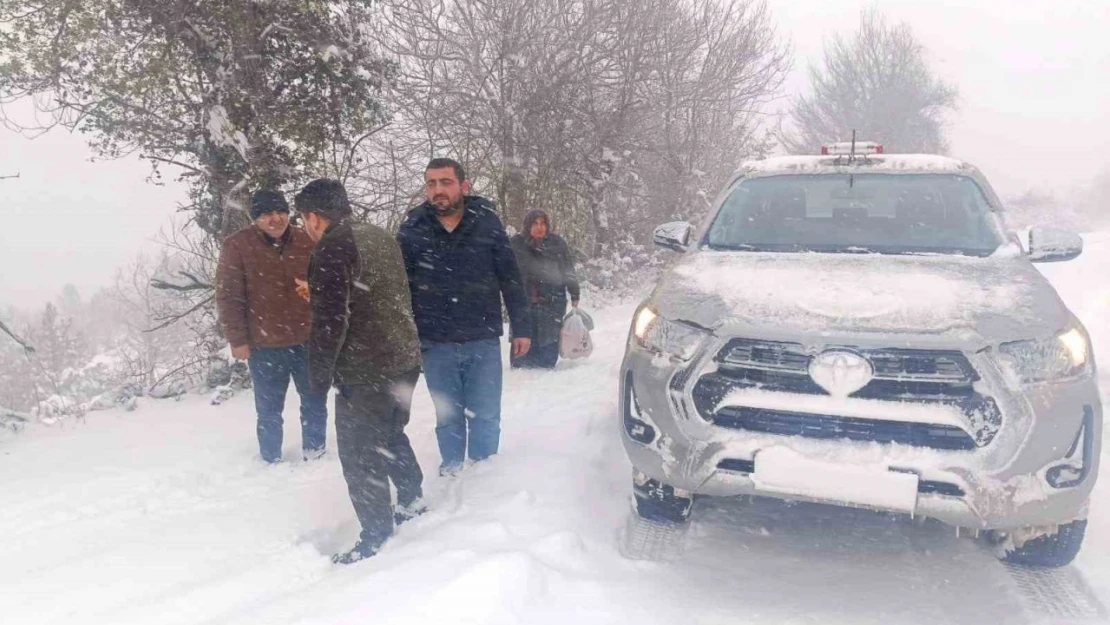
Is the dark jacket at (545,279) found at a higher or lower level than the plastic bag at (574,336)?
higher

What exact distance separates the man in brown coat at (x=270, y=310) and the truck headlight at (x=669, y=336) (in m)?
2.33

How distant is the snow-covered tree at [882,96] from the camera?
32.8 m

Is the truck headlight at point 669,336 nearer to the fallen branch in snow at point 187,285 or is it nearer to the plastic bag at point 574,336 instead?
the plastic bag at point 574,336

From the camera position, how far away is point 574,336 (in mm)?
6816

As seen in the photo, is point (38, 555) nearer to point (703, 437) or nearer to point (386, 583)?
point (386, 583)

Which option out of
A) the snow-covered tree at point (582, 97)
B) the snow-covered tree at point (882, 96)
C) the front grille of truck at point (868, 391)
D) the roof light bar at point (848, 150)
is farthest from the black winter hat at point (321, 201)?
the snow-covered tree at point (882, 96)

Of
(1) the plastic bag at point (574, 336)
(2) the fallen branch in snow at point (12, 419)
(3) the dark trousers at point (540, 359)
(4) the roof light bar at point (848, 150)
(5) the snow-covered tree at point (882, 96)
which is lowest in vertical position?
(2) the fallen branch in snow at point (12, 419)

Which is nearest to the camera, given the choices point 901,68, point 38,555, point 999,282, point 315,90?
point 999,282

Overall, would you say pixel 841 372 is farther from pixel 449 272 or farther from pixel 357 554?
pixel 357 554

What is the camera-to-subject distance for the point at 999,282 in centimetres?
288

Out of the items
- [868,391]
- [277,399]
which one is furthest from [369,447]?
[868,391]

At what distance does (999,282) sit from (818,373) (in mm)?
1044

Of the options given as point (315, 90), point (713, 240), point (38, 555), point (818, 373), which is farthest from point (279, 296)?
point (315, 90)

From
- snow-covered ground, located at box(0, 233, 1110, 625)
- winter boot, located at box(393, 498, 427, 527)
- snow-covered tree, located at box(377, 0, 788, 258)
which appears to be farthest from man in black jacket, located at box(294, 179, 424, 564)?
snow-covered tree, located at box(377, 0, 788, 258)
